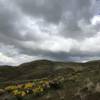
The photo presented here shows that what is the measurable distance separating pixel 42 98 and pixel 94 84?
1208 centimetres

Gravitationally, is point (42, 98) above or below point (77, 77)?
below

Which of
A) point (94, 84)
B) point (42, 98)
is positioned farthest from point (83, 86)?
point (42, 98)

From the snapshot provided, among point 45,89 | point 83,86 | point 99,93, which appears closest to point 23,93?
point 45,89

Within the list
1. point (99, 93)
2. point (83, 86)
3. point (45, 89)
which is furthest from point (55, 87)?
point (99, 93)

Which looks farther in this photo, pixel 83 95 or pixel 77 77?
pixel 77 77

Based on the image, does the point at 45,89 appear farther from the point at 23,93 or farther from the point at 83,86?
the point at 83,86

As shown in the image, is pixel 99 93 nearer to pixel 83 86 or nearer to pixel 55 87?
pixel 83 86

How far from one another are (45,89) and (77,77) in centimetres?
924

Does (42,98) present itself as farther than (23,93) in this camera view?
No

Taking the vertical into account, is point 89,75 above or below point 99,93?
above

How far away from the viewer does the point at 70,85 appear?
176 ft

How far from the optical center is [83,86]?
2058 inches

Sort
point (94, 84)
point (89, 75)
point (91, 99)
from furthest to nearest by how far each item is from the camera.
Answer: point (89, 75), point (94, 84), point (91, 99)

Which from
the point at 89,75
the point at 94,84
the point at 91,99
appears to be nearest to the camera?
the point at 91,99
